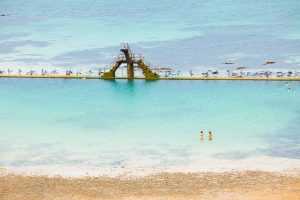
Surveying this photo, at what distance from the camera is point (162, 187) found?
29.8m

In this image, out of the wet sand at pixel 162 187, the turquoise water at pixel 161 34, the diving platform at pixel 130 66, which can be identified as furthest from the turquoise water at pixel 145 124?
the turquoise water at pixel 161 34

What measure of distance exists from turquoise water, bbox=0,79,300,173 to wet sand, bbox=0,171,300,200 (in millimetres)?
1724

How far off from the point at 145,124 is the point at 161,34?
125 ft

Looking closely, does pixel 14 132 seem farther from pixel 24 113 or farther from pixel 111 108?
pixel 111 108

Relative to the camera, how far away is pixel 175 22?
8950 centimetres

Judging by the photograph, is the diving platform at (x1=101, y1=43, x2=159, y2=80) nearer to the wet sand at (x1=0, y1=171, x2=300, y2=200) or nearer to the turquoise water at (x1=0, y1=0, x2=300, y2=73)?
the turquoise water at (x1=0, y1=0, x2=300, y2=73)

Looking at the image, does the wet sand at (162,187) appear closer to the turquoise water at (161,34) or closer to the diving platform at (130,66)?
the diving platform at (130,66)

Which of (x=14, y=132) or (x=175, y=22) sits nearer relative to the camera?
(x=14, y=132)

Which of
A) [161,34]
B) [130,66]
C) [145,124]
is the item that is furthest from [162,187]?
[161,34]

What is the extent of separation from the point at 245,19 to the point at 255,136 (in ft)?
181

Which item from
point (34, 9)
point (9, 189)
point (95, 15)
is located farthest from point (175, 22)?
point (9, 189)

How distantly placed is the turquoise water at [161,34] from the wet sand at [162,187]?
27490 mm

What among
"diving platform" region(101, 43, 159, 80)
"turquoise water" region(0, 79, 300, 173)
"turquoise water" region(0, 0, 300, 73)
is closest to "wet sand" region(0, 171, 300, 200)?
"turquoise water" region(0, 79, 300, 173)

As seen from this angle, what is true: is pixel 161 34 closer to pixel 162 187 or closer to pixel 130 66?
pixel 130 66
